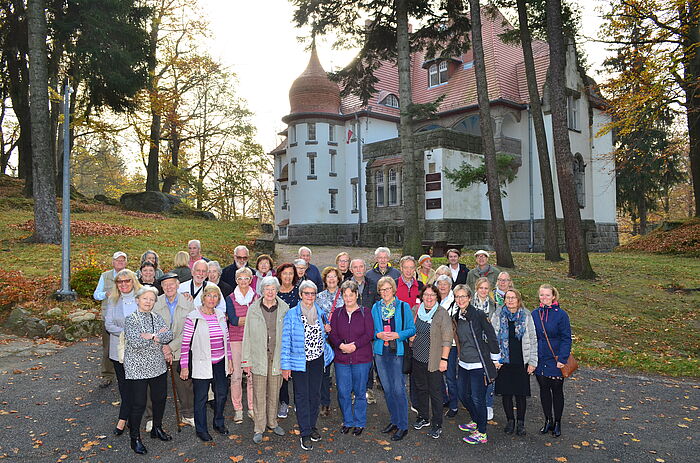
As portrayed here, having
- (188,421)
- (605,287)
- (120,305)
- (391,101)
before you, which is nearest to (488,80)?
(391,101)

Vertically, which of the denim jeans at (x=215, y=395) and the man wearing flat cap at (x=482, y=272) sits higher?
the man wearing flat cap at (x=482, y=272)

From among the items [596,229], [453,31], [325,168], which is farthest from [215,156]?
[596,229]

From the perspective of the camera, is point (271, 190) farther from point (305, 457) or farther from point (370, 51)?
point (305, 457)

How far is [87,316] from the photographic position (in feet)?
34.4

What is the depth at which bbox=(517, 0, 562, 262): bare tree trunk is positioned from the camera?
1844cm

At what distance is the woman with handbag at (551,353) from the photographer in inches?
223

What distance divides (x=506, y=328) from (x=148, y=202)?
1132 inches

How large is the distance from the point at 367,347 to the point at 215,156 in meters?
33.0

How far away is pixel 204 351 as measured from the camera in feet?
18.6

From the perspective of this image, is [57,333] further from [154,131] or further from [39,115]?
[154,131]

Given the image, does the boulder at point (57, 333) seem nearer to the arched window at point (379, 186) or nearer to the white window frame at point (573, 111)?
the arched window at point (379, 186)

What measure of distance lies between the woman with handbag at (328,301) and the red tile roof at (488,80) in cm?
2303

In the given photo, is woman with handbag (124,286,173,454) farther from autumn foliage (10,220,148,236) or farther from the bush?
autumn foliage (10,220,148,236)

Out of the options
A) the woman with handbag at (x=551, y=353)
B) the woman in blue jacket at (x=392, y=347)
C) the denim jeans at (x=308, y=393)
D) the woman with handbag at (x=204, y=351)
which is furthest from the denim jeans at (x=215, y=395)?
the woman with handbag at (x=551, y=353)
